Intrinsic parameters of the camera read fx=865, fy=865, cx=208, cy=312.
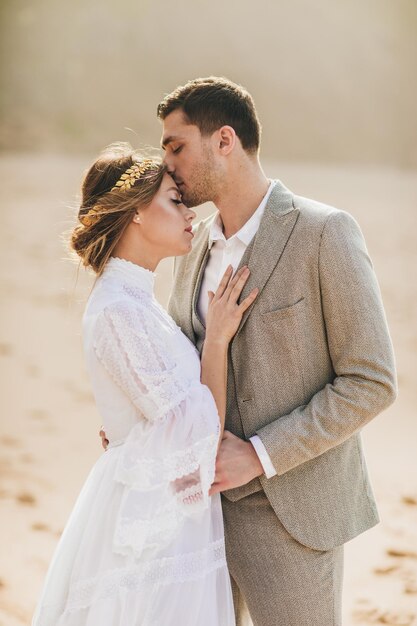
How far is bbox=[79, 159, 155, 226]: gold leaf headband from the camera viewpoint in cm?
226

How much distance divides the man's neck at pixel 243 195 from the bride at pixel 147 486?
28 cm

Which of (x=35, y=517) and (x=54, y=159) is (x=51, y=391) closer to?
(x=35, y=517)

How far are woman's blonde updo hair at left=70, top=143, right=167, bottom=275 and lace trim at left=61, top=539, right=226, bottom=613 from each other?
2.55 ft

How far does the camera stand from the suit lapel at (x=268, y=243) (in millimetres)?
2215

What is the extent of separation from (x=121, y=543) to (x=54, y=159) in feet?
49.9

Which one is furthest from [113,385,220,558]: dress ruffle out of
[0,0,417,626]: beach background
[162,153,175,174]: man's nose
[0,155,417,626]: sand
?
[0,0,417,626]: beach background

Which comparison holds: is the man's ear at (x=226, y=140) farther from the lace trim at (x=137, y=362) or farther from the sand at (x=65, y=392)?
the sand at (x=65, y=392)

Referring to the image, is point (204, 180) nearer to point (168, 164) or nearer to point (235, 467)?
point (168, 164)

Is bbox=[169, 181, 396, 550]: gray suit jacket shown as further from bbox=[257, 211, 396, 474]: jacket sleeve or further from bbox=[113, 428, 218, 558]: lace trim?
bbox=[113, 428, 218, 558]: lace trim

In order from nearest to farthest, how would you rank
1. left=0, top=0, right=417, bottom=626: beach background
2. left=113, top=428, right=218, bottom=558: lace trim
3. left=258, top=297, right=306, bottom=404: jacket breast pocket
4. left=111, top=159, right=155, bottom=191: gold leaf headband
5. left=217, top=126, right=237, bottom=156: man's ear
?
left=113, top=428, right=218, bottom=558: lace trim
left=258, top=297, right=306, bottom=404: jacket breast pocket
left=111, top=159, right=155, bottom=191: gold leaf headband
left=217, top=126, right=237, bottom=156: man's ear
left=0, top=0, right=417, bottom=626: beach background

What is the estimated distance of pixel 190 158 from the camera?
7.95 ft

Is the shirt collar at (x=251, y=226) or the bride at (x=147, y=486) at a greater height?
the shirt collar at (x=251, y=226)

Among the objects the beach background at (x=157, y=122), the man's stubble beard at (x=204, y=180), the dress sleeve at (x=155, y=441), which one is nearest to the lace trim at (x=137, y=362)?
the dress sleeve at (x=155, y=441)

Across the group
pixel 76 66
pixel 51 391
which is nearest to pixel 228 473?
pixel 51 391
